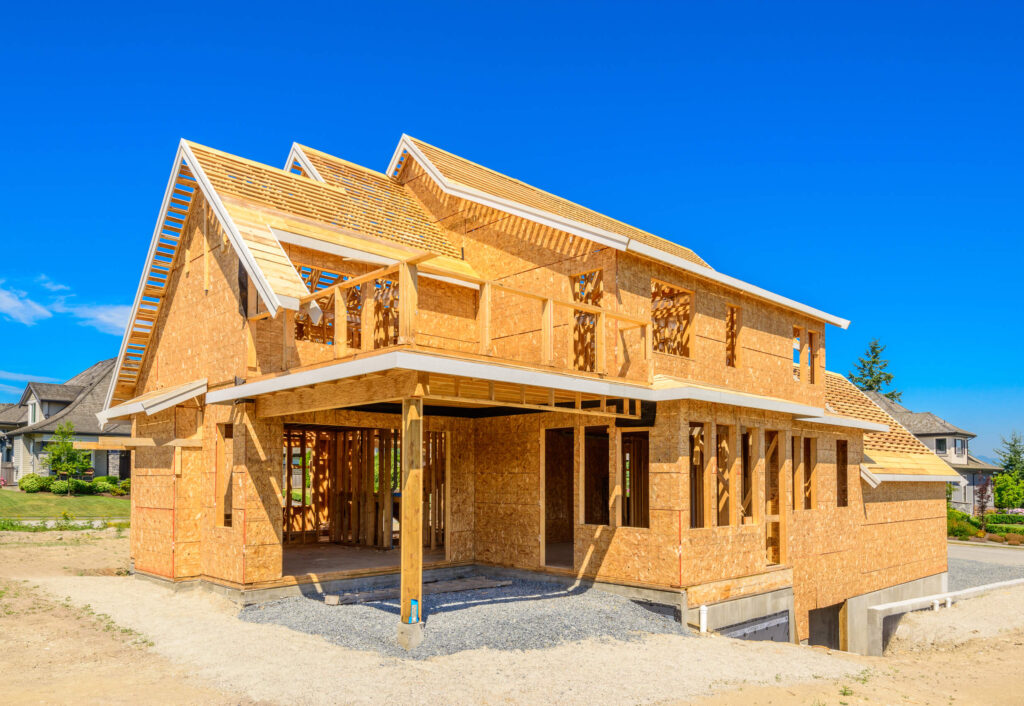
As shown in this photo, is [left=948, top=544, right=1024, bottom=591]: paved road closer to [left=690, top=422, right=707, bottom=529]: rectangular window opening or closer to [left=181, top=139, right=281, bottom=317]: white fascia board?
[left=690, top=422, right=707, bottom=529]: rectangular window opening

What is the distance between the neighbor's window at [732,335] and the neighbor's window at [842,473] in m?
4.66

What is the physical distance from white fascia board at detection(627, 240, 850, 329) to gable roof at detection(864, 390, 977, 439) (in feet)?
124

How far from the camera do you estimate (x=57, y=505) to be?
112ft

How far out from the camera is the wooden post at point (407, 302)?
1062cm

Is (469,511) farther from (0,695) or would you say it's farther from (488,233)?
(0,695)

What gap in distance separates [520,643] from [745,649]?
12.9 feet

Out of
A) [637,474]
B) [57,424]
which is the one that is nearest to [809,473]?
[637,474]

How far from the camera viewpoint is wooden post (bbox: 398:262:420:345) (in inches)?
418

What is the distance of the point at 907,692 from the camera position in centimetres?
1138

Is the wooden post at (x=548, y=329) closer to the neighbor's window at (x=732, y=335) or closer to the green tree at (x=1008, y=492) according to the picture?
the neighbor's window at (x=732, y=335)

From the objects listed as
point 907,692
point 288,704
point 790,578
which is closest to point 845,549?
point 790,578

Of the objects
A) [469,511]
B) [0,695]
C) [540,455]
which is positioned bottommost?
[0,695]

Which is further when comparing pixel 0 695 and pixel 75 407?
pixel 75 407

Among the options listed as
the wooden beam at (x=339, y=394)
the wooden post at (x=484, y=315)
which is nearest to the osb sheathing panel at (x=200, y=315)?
the wooden beam at (x=339, y=394)
